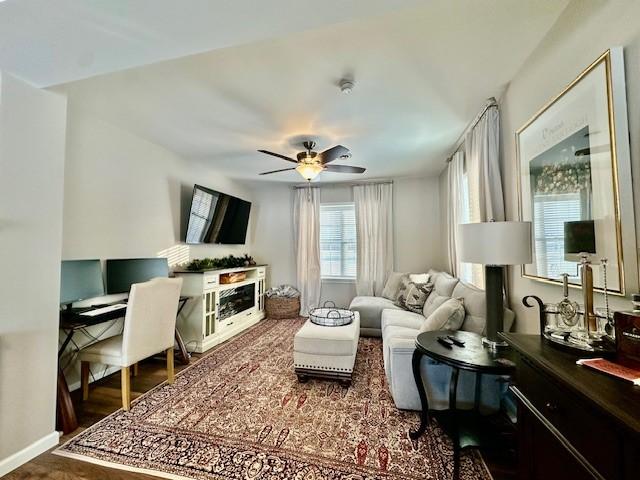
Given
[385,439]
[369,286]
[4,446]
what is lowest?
[385,439]

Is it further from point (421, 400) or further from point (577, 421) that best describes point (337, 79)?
point (421, 400)

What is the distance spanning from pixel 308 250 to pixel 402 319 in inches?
101

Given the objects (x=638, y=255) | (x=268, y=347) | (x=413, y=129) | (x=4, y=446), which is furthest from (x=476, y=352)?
(x=4, y=446)

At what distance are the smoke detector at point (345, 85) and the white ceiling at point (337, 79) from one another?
6 cm

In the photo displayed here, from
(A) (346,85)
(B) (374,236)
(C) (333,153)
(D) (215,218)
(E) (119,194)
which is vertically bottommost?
(B) (374,236)

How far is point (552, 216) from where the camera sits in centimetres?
156

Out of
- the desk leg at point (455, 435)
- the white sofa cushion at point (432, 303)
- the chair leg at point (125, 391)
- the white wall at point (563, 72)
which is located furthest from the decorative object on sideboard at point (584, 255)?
the chair leg at point (125, 391)

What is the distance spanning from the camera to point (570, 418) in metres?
0.79

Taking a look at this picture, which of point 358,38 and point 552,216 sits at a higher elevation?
point 358,38

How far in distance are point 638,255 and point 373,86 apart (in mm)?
1863

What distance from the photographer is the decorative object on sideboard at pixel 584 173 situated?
3.67 ft

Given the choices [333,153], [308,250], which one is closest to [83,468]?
[333,153]

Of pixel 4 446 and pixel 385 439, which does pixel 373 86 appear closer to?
pixel 385 439

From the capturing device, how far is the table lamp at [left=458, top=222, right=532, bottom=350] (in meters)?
1.52
